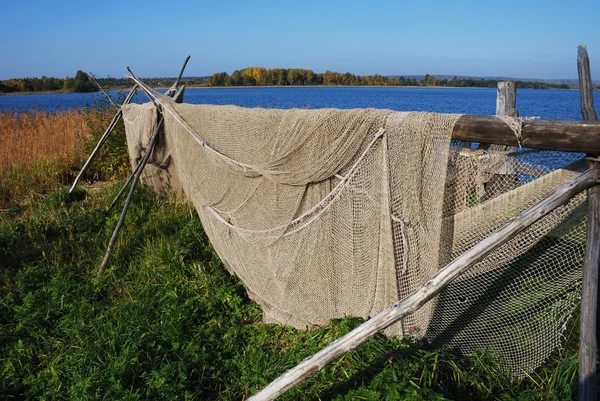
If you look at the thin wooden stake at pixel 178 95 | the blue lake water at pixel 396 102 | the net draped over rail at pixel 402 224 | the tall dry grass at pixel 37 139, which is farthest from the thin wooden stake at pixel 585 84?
the tall dry grass at pixel 37 139

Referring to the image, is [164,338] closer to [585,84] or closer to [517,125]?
[517,125]

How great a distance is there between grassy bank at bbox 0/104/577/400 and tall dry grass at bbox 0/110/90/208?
7.31ft

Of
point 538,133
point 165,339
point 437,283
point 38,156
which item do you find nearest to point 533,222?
point 538,133

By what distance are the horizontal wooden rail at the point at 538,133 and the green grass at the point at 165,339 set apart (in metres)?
1.31

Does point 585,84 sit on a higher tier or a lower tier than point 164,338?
higher

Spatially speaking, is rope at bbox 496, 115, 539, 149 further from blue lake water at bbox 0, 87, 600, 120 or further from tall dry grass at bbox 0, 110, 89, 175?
tall dry grass at bbox 0, 110, 89, 175

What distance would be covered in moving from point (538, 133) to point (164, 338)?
3105 millimetres

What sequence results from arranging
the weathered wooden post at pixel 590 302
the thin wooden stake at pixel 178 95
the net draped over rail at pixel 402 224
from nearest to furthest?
the weathered wooden post at pixel 590 302 < the net draped over rail at pixel 402 224 < the thin wooden stake at pixel 178 95

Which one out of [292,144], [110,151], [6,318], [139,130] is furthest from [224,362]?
[110,151]

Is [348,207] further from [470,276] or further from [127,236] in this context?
[127,236]

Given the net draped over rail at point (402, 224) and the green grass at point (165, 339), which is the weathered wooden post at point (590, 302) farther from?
the green grass at point (165, 339)

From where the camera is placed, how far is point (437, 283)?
255 centimetres

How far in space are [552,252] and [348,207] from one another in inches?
48.2

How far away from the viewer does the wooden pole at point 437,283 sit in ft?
7.95
